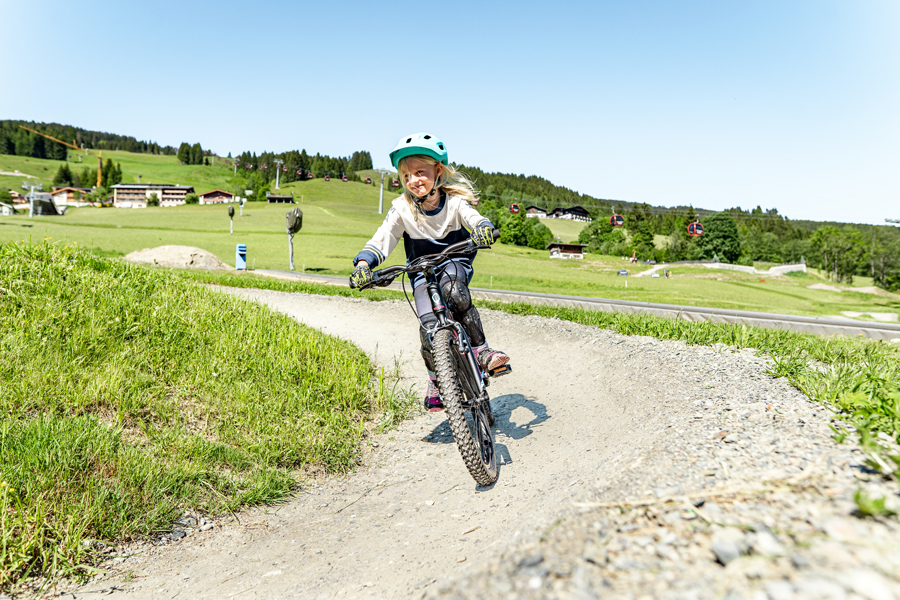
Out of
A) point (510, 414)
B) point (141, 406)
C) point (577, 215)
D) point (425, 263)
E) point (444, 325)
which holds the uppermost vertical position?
point (577, 215)

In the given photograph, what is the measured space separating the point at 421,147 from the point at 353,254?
137 ft

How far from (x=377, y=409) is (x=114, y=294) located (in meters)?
4.35

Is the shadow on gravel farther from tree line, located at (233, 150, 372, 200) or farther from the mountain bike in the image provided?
tree line, located at (233, 150, 372, 200)

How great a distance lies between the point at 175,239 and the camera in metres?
45.6

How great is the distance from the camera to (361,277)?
14.8 ft

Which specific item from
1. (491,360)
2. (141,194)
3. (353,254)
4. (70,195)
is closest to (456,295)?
(491,360)

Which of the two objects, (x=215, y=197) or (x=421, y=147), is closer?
(x=421, y=147)

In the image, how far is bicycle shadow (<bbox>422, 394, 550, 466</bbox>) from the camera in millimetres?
5505

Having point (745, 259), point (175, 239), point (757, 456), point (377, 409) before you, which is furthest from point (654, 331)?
point (745, 259)

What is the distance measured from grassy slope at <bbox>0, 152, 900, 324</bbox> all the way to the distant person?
17.0 m

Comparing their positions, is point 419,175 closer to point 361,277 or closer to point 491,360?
point 361,277

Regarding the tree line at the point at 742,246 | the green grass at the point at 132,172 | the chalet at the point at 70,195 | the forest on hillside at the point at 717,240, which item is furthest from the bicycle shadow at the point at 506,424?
the green grass at the point at 132,172

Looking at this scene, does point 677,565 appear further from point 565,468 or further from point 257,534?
point 257,534

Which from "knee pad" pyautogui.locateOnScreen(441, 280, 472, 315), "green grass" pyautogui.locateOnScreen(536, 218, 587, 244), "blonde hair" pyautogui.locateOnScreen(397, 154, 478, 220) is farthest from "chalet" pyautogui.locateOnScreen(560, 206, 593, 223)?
"knee pad" pyautogui.locateOnScreen(441, 280, 472, 315)
